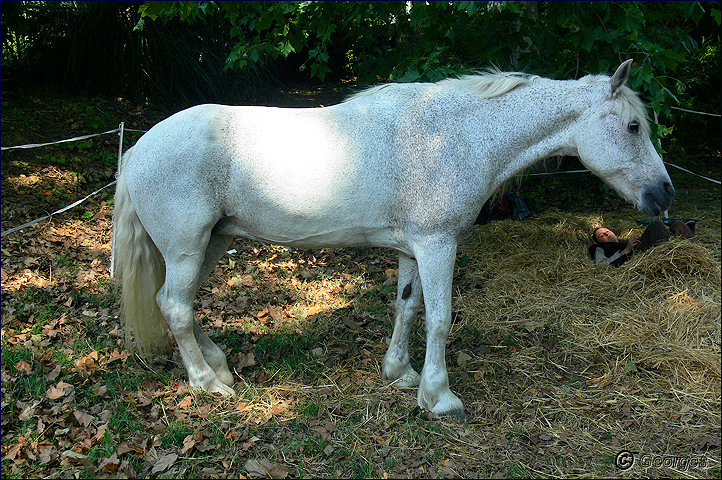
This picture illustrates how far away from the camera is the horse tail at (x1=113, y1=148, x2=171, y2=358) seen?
3.74 m

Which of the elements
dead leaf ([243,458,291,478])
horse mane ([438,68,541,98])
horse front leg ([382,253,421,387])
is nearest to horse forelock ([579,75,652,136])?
horse mane ([438,68,541,98])

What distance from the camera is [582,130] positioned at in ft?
10.8

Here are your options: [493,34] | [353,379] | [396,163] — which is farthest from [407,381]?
[493,34]

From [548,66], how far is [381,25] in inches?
75.5

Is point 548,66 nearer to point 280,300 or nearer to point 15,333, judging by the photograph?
point 280,300

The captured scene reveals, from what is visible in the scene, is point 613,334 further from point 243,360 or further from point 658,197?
point 243,360

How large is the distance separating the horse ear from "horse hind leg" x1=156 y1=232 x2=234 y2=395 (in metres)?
2.62

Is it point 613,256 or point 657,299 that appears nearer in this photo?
point 657,299

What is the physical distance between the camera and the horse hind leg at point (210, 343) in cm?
389

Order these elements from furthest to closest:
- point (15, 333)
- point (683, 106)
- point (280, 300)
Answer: point (683, 106) < point (280, 300) < point (15, 333)

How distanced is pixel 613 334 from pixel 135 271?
3597 mm

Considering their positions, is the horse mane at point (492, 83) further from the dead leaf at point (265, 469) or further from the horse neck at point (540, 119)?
the dead leaf at point (265, 469)

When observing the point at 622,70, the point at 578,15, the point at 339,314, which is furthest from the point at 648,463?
the point at 578,15

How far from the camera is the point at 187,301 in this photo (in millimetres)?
3666
